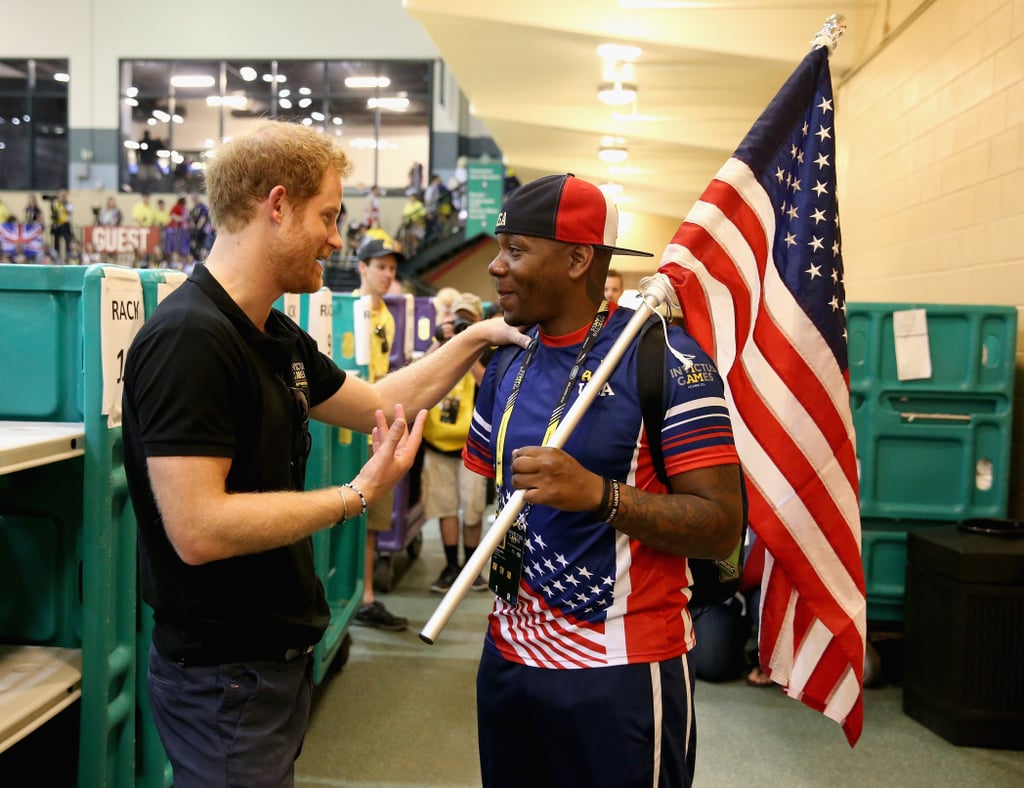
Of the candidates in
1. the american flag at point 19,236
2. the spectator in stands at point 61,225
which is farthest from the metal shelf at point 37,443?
the spectator in stands at point 61,225

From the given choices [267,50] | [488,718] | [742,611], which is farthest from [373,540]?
[267,50]

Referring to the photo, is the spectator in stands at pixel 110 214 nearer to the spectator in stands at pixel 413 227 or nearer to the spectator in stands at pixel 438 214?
the spectator in stands at pixel 413 227

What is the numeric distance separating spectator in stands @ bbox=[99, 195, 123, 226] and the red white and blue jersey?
2110cm

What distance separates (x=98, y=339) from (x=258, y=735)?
3.00ft

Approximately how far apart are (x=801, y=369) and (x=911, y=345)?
2.63 metres

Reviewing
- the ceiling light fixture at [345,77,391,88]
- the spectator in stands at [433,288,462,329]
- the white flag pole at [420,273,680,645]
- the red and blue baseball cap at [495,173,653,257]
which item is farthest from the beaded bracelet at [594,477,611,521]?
the ceiling light fixture at [345,77,391,88]

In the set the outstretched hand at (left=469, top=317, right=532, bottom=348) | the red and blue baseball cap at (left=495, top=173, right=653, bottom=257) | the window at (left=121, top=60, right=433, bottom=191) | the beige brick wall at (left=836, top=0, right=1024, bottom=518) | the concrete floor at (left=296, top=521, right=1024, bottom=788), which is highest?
the window at (left=121, top=60, right=433, bottom=191)

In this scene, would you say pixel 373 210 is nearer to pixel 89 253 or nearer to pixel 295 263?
pixel 89 253

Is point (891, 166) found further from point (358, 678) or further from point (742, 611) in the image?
point (358, 678)

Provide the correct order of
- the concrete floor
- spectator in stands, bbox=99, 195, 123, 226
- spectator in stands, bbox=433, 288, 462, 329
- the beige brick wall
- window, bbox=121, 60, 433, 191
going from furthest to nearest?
window, bbox=121, 60, 433, 191
spectator in stands, bbox=99, 195, 123, 226
spectator in stands, bbox=433, 288, 462, 329
the beige brick wall
the concrete floor

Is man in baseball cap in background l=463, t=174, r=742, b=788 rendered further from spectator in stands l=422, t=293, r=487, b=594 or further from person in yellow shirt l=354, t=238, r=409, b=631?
spectator in stands l=422, t=293, r=487, b=594

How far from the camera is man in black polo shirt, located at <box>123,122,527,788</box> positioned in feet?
5.11

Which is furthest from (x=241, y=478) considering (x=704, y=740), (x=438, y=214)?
(x=438, y=214)

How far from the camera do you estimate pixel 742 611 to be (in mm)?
4672
